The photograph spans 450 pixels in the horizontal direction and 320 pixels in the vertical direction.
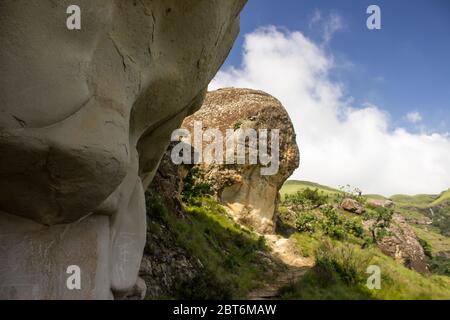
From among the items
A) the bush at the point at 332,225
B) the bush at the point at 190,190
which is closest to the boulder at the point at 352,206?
the bush at the point at 332,225

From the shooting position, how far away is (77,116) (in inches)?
103

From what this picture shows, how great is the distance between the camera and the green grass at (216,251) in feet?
24.7

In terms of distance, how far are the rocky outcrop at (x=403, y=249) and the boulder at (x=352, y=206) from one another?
243 centimetres

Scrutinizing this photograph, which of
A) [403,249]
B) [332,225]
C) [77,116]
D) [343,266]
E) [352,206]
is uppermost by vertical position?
[77,116]

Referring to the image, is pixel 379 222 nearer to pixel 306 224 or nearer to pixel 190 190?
pixel 306 224

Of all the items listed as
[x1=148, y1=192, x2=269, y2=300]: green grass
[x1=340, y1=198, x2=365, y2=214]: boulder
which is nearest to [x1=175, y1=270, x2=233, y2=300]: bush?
[x1=148, y1=192, x2=269, y2=300]: green grass

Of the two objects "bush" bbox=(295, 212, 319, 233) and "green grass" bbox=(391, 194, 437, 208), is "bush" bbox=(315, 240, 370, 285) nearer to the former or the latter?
"bush" bbox=(295, 212, 319, 233)

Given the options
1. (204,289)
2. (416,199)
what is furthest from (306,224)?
(416,199)

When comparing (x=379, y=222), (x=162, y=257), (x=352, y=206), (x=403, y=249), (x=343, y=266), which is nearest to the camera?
(x=162, y=257)

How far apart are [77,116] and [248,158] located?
49.3 ft

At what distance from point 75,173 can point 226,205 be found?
49.2ft

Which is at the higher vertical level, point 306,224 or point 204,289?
point 306,224
